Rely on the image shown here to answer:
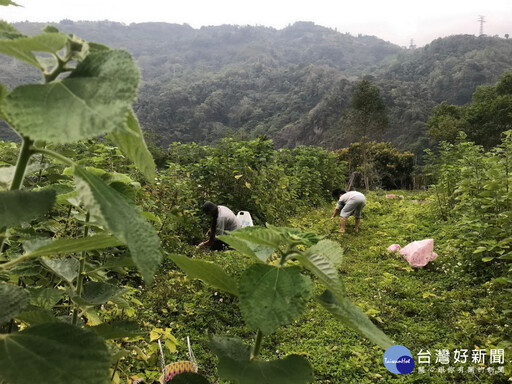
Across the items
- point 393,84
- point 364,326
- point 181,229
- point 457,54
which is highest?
point 457,54

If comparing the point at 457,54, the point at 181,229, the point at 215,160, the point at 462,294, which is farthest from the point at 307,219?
the point at 457,54

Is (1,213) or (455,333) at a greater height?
(1,213)

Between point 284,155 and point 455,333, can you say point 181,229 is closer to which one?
point 455,333

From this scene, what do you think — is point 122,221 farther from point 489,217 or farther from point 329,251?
point 489,217

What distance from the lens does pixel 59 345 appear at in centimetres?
42

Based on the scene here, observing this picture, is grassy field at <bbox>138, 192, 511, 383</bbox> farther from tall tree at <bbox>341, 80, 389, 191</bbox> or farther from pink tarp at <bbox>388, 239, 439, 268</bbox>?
tall tree at <bbox>341, 80, 389, 191</bbox>

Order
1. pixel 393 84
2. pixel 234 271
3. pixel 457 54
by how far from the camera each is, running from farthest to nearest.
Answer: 1. pixel 457 54
2. pixel 393 84
3. pixel 234 271

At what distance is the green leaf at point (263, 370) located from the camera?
0.52m

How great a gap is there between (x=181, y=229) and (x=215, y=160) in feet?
4.97

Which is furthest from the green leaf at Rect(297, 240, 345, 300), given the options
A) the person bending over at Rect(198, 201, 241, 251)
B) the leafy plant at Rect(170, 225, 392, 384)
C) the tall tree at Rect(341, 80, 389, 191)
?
the tall tree at Rect(341, 80, 389, 191)

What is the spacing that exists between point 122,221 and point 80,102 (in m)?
0.13

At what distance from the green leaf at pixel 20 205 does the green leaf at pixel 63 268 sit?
1.31 ft

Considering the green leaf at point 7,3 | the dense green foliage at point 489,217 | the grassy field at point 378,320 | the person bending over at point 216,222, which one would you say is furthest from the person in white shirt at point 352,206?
the green leaf at point 7,3

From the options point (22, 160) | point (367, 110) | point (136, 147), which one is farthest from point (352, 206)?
point (367, 110)
